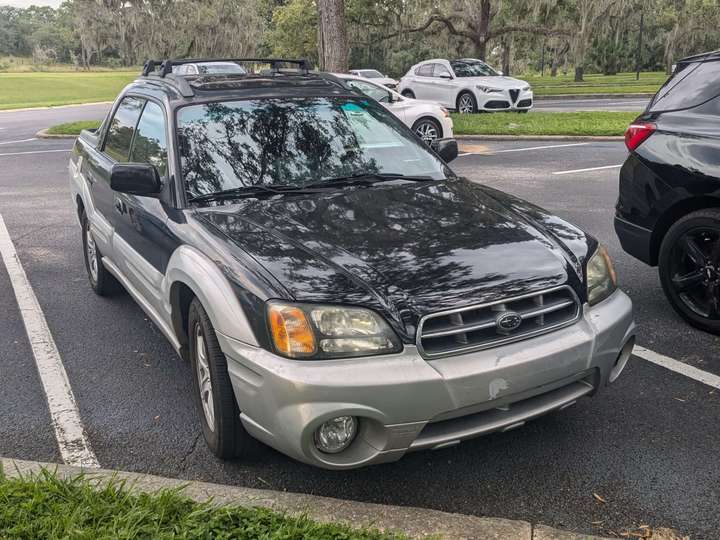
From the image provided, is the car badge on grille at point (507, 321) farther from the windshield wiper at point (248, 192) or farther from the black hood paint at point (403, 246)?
the windshield wiper at point (248, 192)

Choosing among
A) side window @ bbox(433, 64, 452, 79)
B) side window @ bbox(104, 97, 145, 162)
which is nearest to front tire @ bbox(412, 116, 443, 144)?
side window @ bbox(433, 64, 452, 79)

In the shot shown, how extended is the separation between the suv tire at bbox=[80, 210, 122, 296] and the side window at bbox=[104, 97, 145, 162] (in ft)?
2.46

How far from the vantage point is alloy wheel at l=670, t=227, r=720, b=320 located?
4.56 meters

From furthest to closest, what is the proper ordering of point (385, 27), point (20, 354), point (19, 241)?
point (385, 27) → point (19, 241) → point (20, 354)

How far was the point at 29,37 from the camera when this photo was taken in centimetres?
9781

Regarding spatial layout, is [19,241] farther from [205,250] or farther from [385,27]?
[385,27]

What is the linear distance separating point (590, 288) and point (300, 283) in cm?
A: 136

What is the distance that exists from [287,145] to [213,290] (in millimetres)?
1280

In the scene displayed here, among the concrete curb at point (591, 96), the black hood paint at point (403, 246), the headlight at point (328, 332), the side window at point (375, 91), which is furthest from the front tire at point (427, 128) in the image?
the concrete curb at point (591, 96)

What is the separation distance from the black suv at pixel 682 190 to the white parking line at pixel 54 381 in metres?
3.77

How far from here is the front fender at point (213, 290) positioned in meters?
2.93

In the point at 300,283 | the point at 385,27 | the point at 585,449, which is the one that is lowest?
the point at 585,449

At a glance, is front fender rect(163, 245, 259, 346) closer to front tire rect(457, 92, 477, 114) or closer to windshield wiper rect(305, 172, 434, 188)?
windshield wiper rect(305, 172, 434, 188)

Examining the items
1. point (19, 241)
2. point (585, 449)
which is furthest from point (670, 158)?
point (19, 241)
